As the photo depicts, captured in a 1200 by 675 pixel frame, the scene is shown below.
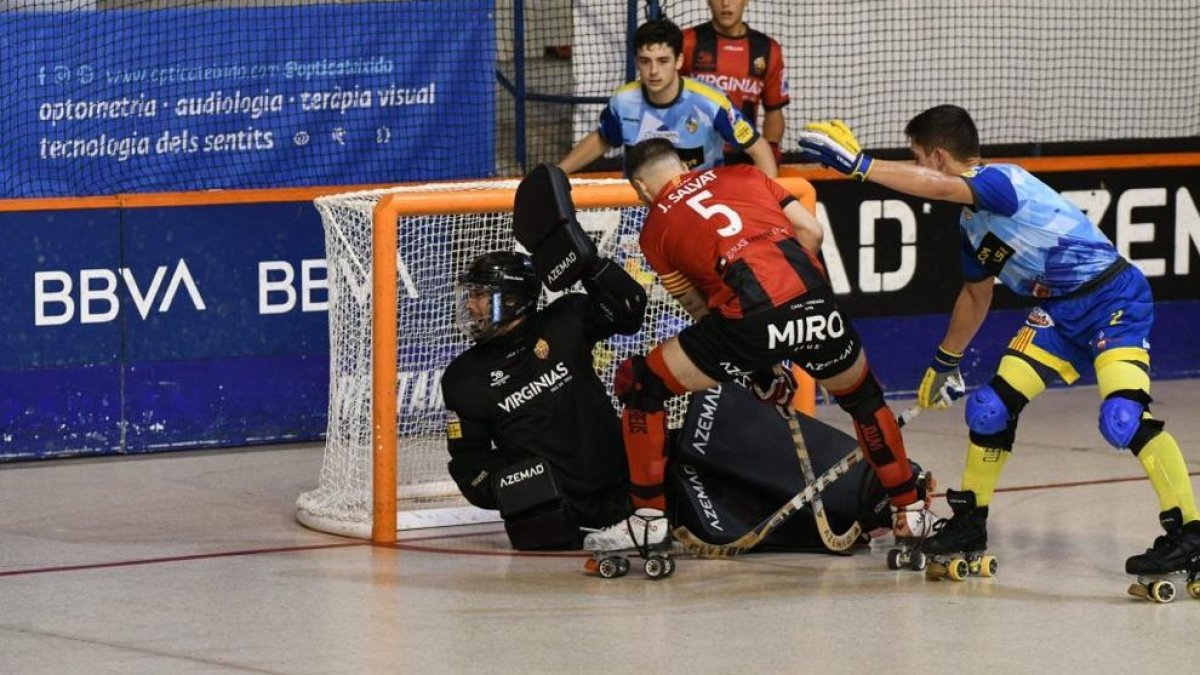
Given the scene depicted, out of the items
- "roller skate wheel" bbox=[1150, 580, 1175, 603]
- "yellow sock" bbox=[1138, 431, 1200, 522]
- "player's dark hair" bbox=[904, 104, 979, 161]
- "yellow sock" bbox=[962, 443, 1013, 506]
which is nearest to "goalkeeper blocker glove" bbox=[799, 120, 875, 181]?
"player's dark hair" bbox=[904, 104, 979, 161]

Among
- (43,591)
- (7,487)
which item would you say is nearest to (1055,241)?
(43,591)

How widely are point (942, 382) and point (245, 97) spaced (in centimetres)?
423

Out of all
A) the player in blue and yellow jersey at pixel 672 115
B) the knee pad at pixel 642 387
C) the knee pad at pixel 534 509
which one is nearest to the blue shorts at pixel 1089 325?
the knee pad at pixel 642 387

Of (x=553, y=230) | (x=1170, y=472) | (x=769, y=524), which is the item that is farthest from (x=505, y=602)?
(x=1170, y=472)

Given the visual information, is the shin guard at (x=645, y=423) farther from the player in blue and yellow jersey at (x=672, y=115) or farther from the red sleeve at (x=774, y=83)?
the red sleeve at (x=774, y=83)

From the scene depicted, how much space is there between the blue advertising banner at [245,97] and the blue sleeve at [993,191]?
4.25 meters

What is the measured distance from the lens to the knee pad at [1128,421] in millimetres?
7000

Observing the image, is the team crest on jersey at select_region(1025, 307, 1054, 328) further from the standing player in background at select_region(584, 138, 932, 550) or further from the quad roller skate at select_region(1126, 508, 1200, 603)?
the quad roller skate at select_region(1126, 508, 1200, 603)

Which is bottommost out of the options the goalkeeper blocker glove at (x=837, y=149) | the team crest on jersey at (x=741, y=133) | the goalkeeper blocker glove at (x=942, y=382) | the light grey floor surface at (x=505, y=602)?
the light grey floor surface at (x=505, y=602)

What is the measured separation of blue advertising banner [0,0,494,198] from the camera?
10016 millimetres

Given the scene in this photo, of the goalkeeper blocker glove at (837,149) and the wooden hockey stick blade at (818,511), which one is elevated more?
the goalkeeper blocker glove at (837,149)

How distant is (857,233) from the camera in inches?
452

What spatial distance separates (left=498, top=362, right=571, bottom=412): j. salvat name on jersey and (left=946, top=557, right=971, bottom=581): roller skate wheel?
1.61 meters

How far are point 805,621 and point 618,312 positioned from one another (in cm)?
157
